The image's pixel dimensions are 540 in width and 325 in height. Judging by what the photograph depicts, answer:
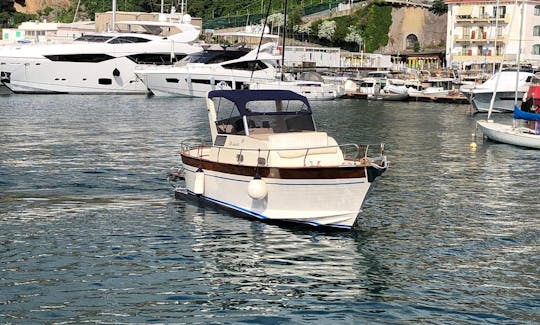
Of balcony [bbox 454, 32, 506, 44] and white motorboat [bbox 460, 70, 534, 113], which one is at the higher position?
balcony [bbox 454, 32, 506, 44]

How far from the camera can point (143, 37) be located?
83812 millimetres

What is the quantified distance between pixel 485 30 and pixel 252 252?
8894 centimetres

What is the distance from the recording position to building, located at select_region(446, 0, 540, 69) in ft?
338

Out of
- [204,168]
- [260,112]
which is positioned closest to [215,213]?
[204,168]

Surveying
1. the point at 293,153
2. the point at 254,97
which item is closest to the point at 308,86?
the point at 254,97

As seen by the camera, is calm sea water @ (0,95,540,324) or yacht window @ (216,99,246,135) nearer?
calm sea water @ (0,95,540,324)

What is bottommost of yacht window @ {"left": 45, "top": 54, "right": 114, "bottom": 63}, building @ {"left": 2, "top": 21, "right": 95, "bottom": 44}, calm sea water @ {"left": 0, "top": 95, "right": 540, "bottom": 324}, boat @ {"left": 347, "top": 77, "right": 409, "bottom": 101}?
calm sea water @ {"left": 0, "top": 95, "right": 540, "bottom": 324}

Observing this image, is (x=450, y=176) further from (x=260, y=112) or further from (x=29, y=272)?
(x=29, y=272)

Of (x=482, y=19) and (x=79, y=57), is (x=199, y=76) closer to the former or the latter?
(x=79, y=57)

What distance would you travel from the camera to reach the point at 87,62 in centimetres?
8150

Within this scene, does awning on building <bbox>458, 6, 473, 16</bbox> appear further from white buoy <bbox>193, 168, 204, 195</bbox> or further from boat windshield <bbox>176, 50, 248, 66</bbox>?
white buoy <bbox>193, 168, 204, 195</bbox>

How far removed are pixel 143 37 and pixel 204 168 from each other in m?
59.4

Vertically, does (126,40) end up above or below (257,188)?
above

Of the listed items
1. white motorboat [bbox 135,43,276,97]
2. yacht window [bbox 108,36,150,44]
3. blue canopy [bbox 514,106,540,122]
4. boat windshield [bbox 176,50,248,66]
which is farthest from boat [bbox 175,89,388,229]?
yacht window [bbox 108,36,150,44]
